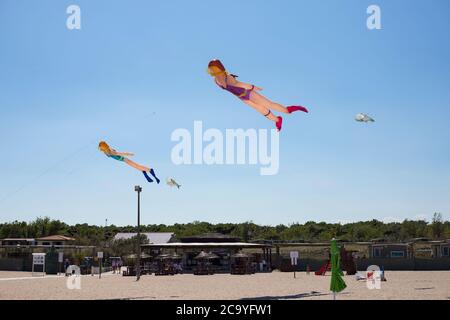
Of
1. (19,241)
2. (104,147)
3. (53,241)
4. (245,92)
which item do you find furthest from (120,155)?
(19,241)

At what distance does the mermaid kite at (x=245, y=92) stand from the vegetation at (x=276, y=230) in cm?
6993

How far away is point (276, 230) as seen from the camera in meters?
112

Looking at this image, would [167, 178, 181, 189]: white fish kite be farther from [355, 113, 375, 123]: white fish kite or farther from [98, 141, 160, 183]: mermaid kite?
A: [355, 113, 375, 123]: white fish kite

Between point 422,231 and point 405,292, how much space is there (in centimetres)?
7621

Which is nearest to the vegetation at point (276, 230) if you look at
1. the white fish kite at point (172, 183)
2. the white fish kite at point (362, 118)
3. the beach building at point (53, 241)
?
the beach building at point (53, 241)

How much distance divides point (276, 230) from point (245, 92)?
93655 millimetres

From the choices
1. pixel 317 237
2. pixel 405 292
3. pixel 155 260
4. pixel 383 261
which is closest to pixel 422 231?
pixel 317 237

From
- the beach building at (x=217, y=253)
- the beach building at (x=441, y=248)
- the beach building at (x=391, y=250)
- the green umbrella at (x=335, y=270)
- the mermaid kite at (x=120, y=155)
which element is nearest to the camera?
the green umbrella at (x=335, y=270)

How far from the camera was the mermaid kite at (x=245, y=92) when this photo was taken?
19.5 metres

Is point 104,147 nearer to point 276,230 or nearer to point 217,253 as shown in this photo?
point 217,253

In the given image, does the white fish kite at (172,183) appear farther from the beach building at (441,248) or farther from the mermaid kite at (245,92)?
the beach building at (441,248)

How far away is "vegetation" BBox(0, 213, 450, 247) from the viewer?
94500 millimetres

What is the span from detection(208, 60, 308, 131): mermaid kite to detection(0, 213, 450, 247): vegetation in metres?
69.9
